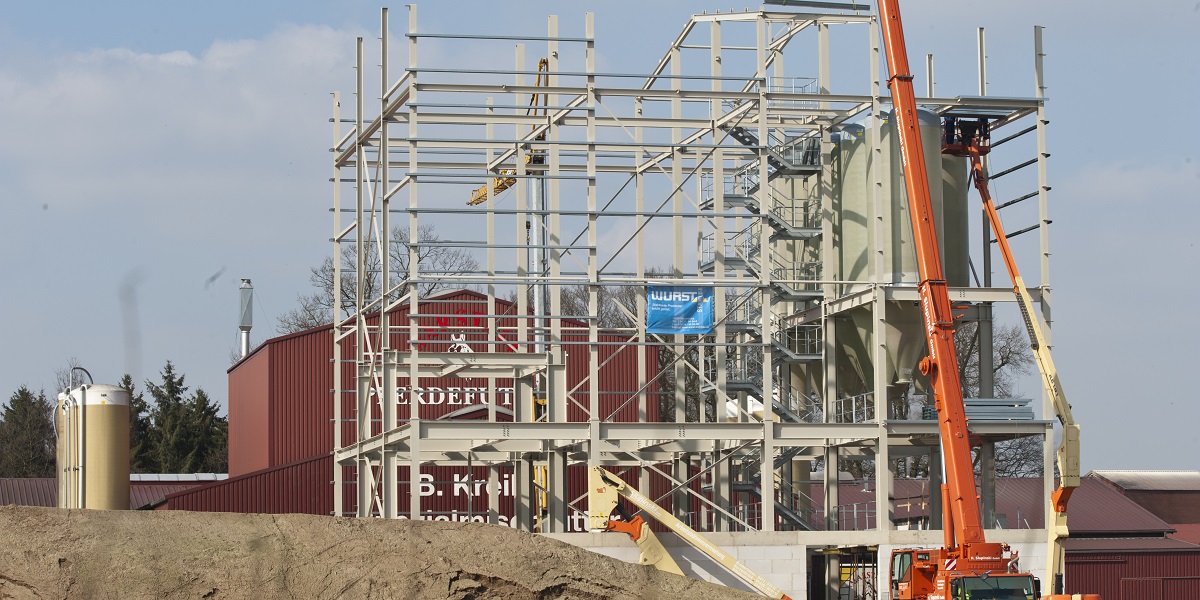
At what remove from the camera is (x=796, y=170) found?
45125 mm

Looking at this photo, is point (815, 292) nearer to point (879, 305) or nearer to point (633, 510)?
point (879, 305)

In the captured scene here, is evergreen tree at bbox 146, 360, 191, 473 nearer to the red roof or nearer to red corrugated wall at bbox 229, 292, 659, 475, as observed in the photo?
red corrugated wall at bbox 229, 292, 659, 475

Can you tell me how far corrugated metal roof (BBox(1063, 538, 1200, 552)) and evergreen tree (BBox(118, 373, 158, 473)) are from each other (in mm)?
45768

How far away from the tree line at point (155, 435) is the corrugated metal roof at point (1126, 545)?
137ft

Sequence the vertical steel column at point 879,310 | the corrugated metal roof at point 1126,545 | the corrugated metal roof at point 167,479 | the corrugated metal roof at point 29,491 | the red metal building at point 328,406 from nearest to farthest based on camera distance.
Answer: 1. the vertical steel column at point 879,310
2. the red metal building at point 328,406
3. the corrugated metal roof at point 29,491
4. the corrugated metal roof at point 1126,545
5. the corrugated metal roof at point 167,479

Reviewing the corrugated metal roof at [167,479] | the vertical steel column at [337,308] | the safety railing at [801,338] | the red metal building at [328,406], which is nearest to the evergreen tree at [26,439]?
the corrugated metal roof at [167,479]

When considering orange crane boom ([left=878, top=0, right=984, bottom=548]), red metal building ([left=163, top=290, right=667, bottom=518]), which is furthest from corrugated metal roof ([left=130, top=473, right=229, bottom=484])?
orange crane boom ([left=878, top=0, right=984, bottom=548])

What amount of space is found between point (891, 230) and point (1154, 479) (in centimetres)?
4725

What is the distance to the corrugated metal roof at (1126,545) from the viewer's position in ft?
192

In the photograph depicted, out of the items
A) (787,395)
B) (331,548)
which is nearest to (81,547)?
(331,548)

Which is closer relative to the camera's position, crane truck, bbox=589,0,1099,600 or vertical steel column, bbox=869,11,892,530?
crane truck, bbox=589,0,1099,600

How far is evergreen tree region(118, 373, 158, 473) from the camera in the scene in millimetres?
80562

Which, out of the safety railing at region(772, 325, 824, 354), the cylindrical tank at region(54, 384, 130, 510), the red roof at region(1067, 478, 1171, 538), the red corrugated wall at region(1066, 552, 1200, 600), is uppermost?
the safety railing at region(772, 325, 824, 354)

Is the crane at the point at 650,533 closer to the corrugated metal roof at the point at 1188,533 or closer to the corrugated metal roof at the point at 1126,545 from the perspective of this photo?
the corrugated metal roof at the point at 1126,545
